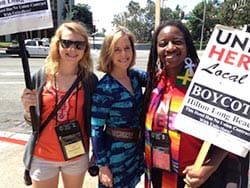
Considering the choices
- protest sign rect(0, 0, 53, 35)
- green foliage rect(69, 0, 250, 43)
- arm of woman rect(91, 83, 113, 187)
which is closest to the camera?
protest sign rect(0, 0, 53, 35)

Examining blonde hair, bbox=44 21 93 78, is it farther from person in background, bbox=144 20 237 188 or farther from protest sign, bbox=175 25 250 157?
protest sign, bbox=175 25 250 157

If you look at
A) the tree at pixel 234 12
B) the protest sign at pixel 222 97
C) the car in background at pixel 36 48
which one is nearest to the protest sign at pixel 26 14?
the protest sign at pixel 222 97

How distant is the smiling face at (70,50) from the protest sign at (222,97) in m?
0.98

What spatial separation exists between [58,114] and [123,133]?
0.51m

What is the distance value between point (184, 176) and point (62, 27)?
1396mm

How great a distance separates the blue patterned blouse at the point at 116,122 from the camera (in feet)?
8.19

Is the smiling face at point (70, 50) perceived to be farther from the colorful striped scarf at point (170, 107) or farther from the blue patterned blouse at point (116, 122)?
the colorful striped scarf at point (170, 107)

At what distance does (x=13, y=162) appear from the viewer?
15.1 ft

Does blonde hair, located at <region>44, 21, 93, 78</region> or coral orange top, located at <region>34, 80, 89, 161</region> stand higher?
blonde hair, located at <region>44, 21, 93, 78</region>

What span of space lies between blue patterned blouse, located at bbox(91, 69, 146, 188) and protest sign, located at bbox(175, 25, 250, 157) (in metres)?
0.54

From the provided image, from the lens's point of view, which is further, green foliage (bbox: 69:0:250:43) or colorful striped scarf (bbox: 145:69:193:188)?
green foliage (bbox: 69:0:250:43)

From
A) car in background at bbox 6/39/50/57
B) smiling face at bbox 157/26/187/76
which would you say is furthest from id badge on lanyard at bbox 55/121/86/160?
car in background at bbox 6/39/50/57

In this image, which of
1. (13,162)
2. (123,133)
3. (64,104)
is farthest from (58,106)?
(13,162)

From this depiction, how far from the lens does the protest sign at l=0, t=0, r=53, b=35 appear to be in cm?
232
